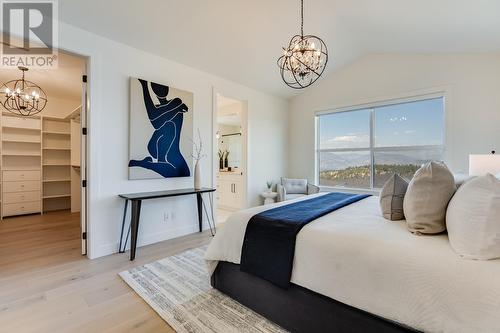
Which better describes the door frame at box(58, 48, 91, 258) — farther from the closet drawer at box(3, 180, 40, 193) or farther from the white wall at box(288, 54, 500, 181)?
the white wall at box(288, 54, 500, 181)

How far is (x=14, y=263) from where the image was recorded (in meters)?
2.63

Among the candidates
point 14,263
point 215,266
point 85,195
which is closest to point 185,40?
point 85,195

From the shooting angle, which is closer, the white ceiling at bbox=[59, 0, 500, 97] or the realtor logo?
the realtor logo

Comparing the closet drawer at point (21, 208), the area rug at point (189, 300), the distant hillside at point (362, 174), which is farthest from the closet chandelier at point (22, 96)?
the distant hillside at point (362, 174)

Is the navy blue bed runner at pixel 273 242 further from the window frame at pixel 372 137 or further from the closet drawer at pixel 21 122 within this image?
the closet drawer at pixel 21 122

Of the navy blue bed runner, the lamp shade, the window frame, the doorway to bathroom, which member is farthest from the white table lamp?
the doorway to bathroom

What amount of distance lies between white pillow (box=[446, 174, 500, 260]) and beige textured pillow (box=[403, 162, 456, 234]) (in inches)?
4.8

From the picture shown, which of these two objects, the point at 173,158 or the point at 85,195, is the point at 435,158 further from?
the point at 85,195

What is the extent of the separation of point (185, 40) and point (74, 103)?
407 cm

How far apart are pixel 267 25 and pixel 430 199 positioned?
302 cm

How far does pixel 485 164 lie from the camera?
2623 millimetres

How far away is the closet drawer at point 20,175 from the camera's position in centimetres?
475

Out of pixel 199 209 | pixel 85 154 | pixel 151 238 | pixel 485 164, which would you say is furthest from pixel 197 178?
pixel 485 164

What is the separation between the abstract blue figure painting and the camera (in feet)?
10.3
